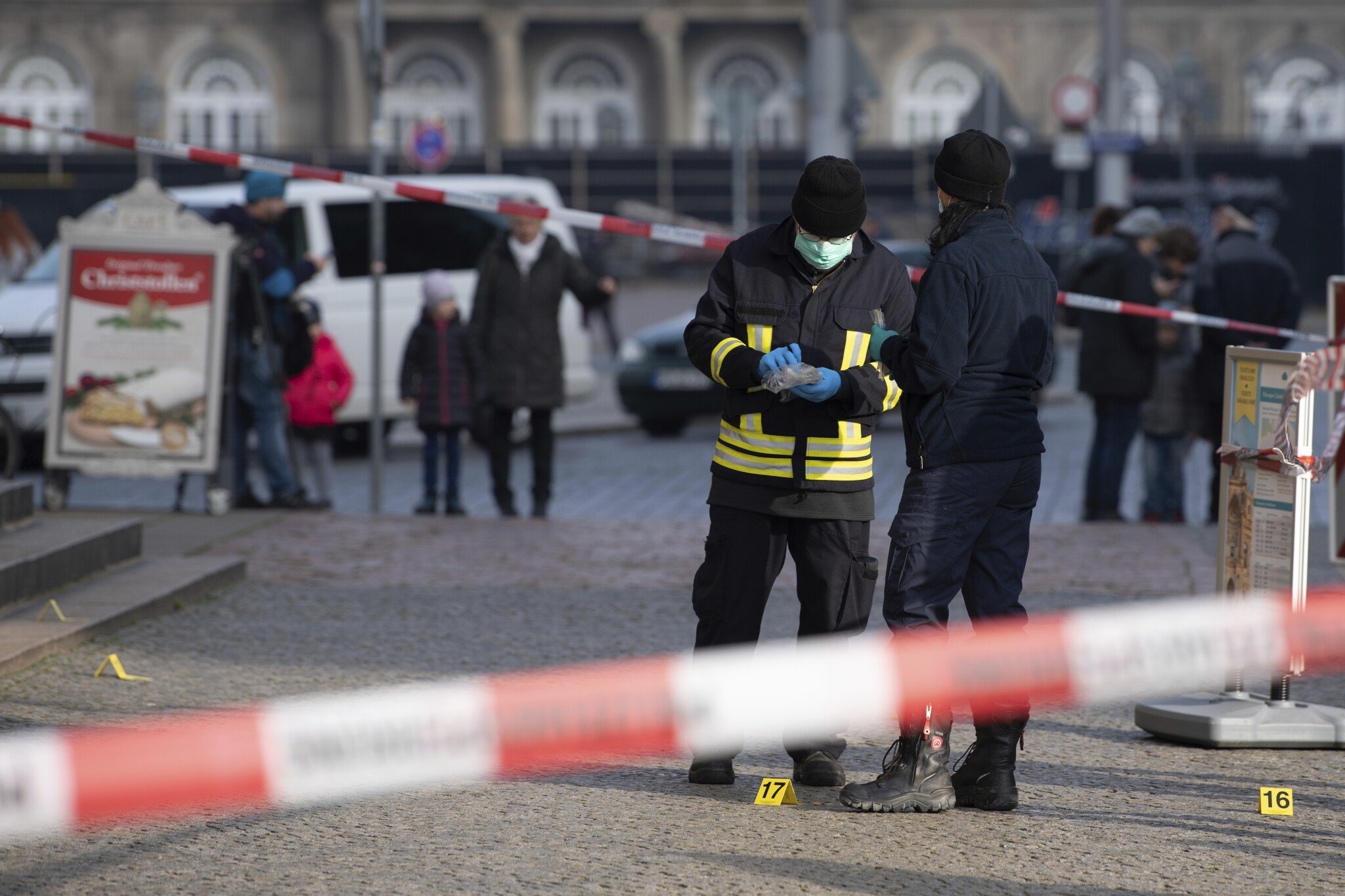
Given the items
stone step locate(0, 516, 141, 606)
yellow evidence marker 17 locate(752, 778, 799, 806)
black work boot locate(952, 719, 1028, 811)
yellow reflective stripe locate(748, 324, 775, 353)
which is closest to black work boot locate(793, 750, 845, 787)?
yellow evidence marker 17 locate(752, 778, 799, 806)

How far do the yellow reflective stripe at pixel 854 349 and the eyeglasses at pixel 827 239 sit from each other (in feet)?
0.77

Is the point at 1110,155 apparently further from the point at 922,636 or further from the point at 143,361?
the point at 922,636

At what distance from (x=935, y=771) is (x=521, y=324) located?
584cm

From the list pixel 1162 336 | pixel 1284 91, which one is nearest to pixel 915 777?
pixel 1162 336

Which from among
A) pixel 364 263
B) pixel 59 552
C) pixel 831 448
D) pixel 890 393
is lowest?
pixel 59 552

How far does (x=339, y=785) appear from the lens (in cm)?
475

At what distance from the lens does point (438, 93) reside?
5416cm

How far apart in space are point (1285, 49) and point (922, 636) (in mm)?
53228

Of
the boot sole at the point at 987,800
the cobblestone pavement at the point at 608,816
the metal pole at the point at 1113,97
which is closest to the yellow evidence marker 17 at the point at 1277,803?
the cobblestone pavement at the point at 608,816

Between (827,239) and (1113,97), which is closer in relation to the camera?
(827,239)

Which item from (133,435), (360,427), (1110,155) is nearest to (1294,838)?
(133,435)

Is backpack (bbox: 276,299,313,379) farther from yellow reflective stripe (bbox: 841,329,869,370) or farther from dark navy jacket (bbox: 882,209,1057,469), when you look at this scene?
dark navy jacket (bbox: 882,209,1057,469)

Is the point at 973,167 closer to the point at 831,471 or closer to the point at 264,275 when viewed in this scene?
the point at 831,471

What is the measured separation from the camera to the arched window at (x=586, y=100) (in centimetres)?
5462
